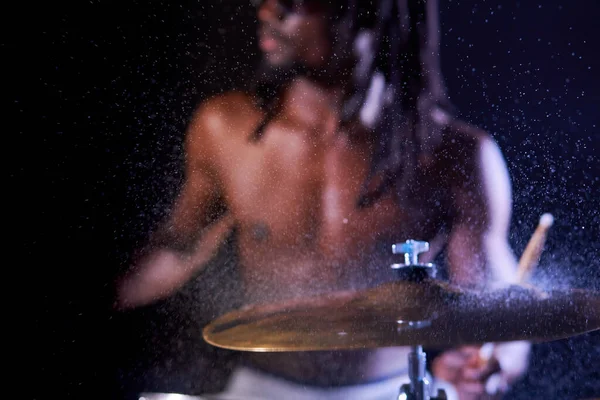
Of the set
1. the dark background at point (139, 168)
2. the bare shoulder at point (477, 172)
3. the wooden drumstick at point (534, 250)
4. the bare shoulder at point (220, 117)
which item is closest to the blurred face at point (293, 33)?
the bare shoulder at point (220, 117)

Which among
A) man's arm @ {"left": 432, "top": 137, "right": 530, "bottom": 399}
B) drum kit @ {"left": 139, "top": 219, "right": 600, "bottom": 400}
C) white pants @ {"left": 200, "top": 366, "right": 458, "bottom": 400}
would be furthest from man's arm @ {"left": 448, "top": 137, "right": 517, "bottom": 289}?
drum kit @ {"left": 139, "top": 219, "right": 600, "bottom": 400}

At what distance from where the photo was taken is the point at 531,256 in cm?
109

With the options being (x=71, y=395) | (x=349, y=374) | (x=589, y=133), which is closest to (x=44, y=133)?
(x=71, y=395)

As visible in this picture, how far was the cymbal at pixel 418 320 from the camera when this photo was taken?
0.67m

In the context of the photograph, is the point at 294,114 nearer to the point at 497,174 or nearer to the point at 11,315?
the point at 497,174

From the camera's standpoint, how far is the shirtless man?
1.27 m

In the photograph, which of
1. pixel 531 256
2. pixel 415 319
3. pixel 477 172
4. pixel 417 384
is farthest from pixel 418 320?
pixel 477 172

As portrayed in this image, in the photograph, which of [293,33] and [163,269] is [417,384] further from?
→ [293,33]

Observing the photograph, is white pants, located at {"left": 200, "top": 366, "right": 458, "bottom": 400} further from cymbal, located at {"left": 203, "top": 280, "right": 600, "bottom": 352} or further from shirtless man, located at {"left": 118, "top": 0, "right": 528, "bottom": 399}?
cymbal, located at {"left": 203, "top": 280, "right": 600, "bottom": 352}

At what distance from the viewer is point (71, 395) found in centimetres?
119

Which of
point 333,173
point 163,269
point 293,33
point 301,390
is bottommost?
point 301,390

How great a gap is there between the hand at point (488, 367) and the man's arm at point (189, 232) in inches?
22.3

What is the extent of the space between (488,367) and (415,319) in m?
0.56

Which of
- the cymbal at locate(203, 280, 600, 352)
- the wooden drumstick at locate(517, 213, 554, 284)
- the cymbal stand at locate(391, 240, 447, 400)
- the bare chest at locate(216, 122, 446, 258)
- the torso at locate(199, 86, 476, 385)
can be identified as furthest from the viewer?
the bare chest at locate(216, 122, 446, 258)
